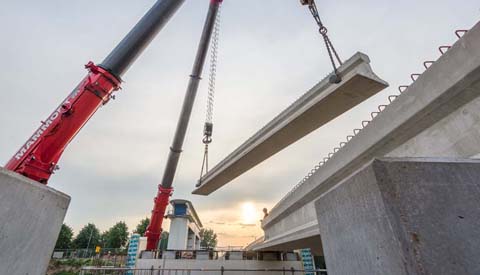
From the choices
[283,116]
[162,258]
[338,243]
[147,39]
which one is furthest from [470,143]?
[162,258]

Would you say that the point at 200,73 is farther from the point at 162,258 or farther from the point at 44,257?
the point at 162,258

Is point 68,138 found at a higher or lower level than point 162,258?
higher

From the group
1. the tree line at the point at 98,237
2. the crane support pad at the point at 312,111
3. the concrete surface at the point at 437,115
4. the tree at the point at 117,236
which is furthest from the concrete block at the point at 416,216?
the tree at the point at 117,236

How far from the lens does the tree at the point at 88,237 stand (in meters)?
56.3

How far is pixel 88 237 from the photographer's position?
57.9 m

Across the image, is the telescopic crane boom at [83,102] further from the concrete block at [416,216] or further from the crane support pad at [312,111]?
the concrete block at [416,216]

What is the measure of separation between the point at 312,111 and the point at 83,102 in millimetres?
6583

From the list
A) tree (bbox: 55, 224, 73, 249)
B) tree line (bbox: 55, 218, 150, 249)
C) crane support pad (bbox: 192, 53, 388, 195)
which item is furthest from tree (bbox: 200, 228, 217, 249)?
crane support pad (bbox: 192, 53, 388, 195)

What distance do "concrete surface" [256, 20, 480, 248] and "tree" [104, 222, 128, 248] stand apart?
64346 mm

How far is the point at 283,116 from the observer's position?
6551mm

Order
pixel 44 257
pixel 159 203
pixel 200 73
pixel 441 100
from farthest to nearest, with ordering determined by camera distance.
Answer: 1. pixel 159 203
2. pixel 200 73
3. pixel 441 100
4. pixel 44 257

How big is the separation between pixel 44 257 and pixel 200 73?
9484mm

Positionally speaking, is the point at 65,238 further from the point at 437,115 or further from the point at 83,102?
the point at 437,115

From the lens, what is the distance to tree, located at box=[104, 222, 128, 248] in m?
55.9
